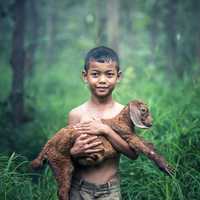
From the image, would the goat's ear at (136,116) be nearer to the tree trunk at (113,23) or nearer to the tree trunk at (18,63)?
the tree trunk at (18,63)

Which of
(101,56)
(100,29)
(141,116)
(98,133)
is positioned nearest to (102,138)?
(98,133)

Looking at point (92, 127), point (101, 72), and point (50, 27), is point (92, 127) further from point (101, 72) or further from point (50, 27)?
point (50, 27)

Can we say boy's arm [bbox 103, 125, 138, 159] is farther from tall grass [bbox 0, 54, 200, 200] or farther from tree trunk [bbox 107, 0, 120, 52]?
tree trunk [bbox 107, 0, 120, 52]

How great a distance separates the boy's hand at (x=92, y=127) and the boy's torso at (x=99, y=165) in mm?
91

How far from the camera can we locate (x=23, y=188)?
11.8ft

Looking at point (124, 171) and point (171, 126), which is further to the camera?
point (171, 126)

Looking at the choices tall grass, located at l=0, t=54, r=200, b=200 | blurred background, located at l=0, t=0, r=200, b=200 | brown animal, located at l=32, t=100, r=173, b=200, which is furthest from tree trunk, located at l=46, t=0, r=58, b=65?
brown animal, located at l=32, t=100, r=173, b=200

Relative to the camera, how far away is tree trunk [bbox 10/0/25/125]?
6695 millimetres

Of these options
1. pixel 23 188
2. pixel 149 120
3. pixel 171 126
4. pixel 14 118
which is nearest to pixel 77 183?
pixel 149 120

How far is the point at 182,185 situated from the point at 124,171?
0.68 metres

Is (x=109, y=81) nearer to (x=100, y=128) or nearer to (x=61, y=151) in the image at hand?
(x=100, y=128)

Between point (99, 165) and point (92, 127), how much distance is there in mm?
283

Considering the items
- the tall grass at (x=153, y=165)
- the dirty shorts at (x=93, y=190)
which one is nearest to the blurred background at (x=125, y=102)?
the tall grass at (x=153, y=165)

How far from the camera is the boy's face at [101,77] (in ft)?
9.32
